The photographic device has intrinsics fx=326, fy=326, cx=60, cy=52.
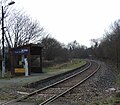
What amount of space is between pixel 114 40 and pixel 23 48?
42023mm

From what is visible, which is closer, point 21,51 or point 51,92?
point 51,92

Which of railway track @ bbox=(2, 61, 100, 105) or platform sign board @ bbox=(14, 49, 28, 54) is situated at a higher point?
platform sign board @ bbox=(14, 49, 28, 54)

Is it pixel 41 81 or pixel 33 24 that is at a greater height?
pixel 33 24

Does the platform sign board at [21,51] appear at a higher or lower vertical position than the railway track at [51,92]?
higher

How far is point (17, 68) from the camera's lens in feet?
104

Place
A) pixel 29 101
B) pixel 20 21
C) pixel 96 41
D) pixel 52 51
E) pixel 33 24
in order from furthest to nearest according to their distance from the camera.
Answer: pixel 96 41, pixel 52 51, pixel 33 24, pixel 20 21, pixel 29 101

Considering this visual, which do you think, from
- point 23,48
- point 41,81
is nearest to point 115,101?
point 41,81

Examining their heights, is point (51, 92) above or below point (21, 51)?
below

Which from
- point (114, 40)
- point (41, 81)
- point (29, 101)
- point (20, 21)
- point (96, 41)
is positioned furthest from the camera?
point (96, 41)

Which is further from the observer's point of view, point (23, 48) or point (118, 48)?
point (118, 48)

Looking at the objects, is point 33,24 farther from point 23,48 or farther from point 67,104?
point 67,104

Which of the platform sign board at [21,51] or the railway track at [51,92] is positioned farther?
the platform sign board at [21,51]

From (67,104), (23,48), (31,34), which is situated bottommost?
(67,104)

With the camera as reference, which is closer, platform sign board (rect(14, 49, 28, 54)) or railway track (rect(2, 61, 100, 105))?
railway track (rect(2, 61, 100, 105))
